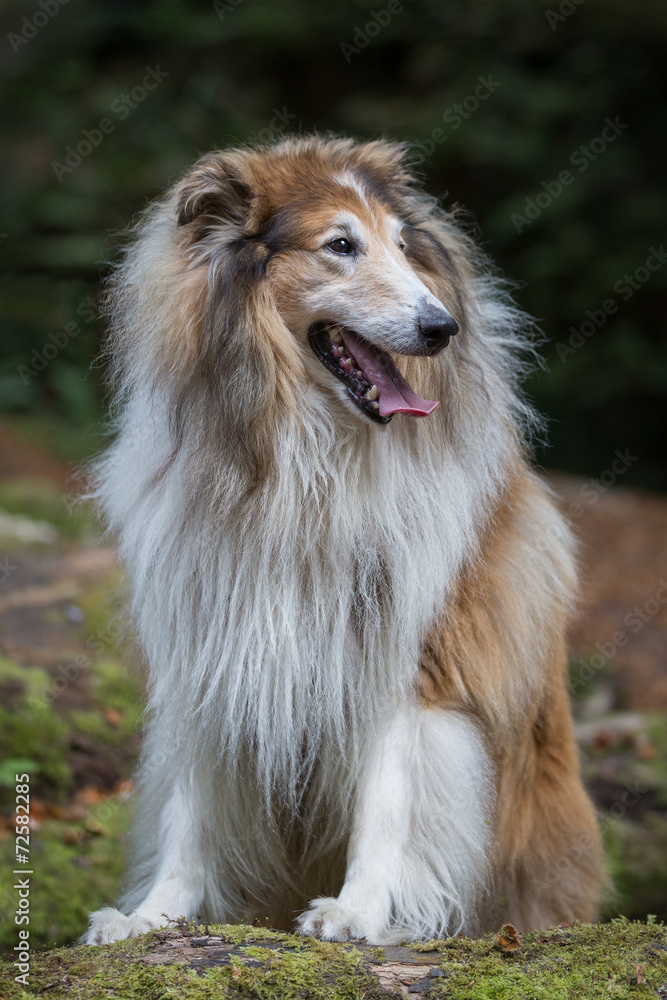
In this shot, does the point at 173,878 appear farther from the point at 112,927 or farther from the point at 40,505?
the point at 40,505

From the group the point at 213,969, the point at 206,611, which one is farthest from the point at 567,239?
the point at 213,969

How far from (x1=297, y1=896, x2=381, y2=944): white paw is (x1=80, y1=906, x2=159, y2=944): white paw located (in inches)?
17.3

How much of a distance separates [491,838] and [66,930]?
1.66m

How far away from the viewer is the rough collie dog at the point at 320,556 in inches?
109

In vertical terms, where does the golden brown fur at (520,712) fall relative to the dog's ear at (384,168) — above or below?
below

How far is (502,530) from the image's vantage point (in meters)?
3.08
